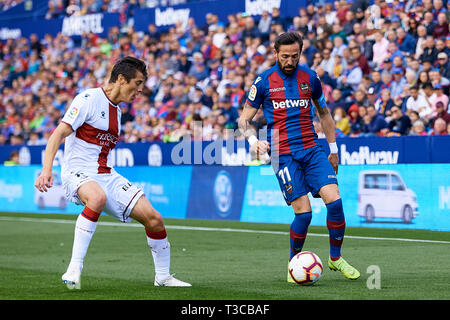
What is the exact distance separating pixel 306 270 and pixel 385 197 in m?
7.62

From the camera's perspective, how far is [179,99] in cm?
2320

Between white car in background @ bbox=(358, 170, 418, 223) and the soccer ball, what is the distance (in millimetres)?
7363

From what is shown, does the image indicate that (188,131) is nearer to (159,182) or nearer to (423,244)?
(159,182)

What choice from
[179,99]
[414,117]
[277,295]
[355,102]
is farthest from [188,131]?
[277,295]

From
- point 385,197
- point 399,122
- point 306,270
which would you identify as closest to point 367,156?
point 385,197

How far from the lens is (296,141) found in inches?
342

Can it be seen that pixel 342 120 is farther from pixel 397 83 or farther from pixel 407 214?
pixel 407 214

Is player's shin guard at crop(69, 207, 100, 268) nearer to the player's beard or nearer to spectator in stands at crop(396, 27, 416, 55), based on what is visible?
the player's beard

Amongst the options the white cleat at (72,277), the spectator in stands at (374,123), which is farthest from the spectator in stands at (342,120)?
the white cleat at (72,277)

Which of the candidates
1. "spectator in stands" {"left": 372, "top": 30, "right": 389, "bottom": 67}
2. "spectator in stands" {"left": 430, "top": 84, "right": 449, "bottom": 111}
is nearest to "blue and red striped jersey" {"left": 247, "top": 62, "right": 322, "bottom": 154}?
"spectator in stands" {"left": 430, "top": 84, "right": 449, "bottom": 111}

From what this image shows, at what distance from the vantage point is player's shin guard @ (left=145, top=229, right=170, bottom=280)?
8.25 meters

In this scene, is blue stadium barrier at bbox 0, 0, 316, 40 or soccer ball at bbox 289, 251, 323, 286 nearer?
soccer ball at bbox 289, 251, 323, 286
